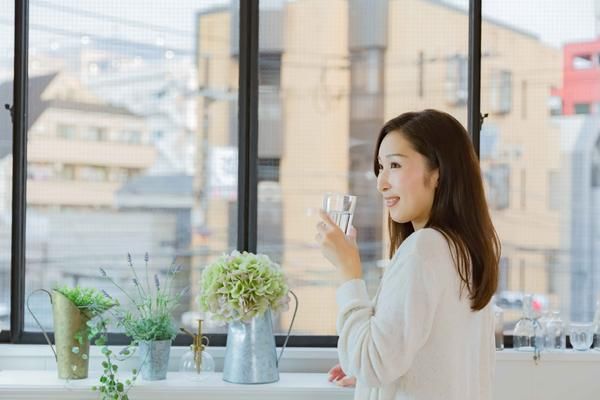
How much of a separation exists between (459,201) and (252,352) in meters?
1.15

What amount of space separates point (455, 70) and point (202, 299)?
1.25 m

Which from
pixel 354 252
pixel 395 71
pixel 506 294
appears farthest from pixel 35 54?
pixel 506 294

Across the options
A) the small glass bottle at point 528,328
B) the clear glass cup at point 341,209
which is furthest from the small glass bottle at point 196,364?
the small glass bottle at point 528,328

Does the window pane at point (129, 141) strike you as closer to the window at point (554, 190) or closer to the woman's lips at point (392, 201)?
the window at point (554, 190)

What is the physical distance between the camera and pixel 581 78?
2.87 m

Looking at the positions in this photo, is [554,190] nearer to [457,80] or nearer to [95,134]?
[457,80]

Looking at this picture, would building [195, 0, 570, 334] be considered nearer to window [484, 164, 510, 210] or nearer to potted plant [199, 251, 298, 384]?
window [484, 164, 510, 210]

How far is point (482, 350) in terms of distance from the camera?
61.2 inches

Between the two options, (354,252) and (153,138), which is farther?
(153,138)

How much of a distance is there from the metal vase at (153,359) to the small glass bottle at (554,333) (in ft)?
4.33

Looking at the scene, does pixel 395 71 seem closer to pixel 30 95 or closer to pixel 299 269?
pixel 299 269

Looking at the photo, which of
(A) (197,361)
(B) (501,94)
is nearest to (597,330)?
(B) (501,94)

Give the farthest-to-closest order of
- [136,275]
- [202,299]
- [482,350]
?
[136,275]
[202,299]
[482,350]

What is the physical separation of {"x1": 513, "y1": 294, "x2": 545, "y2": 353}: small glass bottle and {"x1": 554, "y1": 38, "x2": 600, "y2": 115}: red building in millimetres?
740
